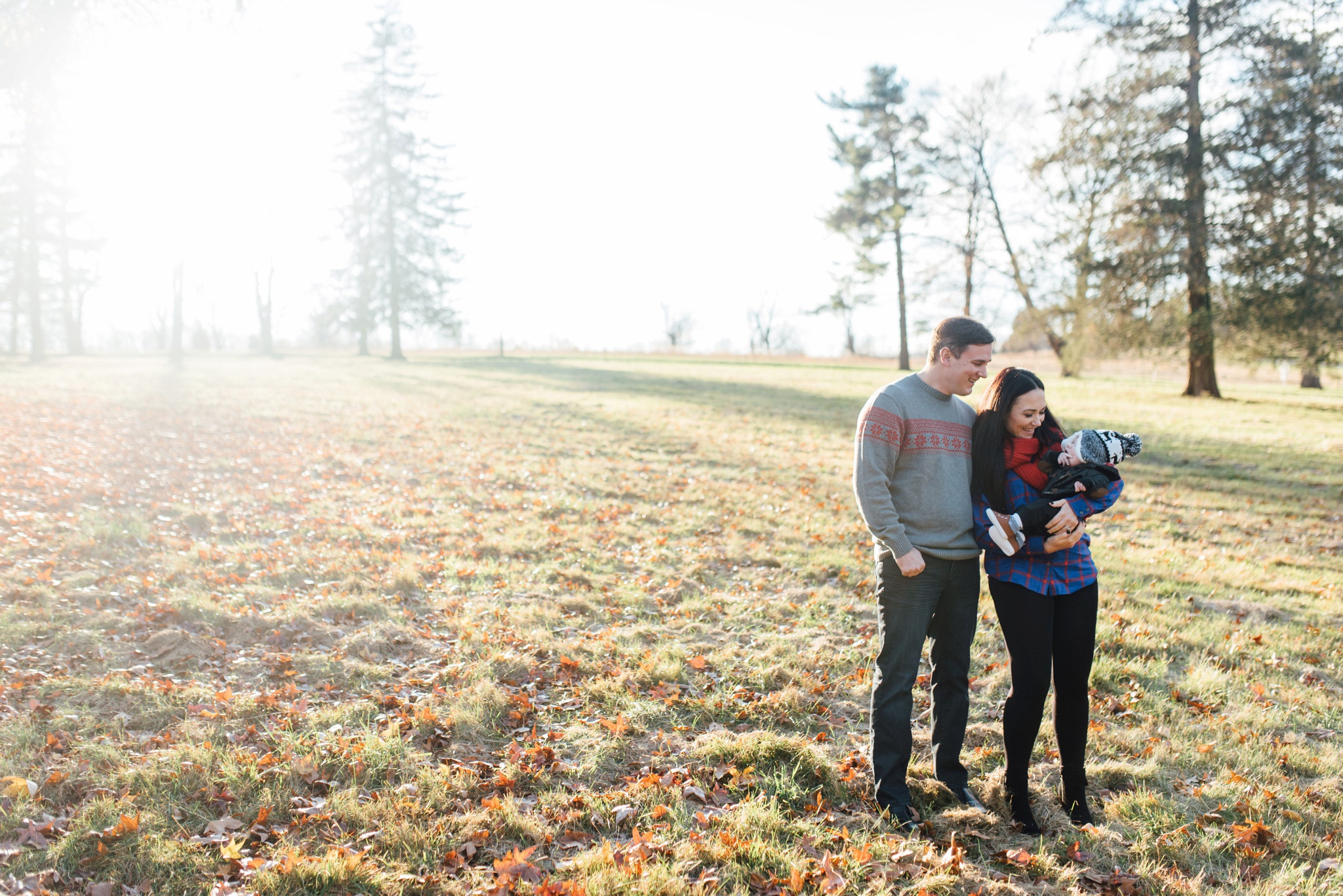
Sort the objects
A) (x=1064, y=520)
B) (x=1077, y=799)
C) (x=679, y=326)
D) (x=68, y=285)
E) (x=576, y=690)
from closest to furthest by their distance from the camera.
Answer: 1. (x=1064, y=520)
2. (x=1077, y=799)
3. (x=576, y=690)
4. (x=68, y=285)
5. (x=679, y=326)

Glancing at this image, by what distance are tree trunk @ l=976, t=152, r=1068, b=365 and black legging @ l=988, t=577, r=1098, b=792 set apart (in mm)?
25983

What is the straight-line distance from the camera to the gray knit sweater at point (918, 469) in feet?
11.2

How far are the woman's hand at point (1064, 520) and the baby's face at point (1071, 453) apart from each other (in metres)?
0.23

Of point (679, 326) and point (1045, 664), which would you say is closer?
point (1045, 664)

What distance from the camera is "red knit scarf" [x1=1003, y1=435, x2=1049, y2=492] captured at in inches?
133

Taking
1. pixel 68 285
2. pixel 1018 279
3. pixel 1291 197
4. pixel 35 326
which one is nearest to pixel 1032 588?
pixel 1291 197

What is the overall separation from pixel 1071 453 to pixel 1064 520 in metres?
0.37

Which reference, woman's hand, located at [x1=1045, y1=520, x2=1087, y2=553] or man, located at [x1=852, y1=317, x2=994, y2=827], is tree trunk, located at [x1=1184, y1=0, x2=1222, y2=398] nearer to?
man, located at [x1=852, y1=317, x2=994, y2=827]

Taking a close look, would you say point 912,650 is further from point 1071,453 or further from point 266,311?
point 266,311

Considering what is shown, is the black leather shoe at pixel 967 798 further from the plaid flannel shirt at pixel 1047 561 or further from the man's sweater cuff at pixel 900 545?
the man's sweater cuff at pixel 900 545

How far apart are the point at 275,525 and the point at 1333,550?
1157cm

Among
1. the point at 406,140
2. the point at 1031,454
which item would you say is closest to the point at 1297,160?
the point at 1031,454

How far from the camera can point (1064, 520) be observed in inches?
124

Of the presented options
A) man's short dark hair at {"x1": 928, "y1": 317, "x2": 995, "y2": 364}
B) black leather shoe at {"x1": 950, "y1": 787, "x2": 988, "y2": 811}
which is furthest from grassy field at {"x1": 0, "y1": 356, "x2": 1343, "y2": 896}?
man's short dark hair at {"x1": 928, "y1": 317, "x2": 995, "y2": 364}
